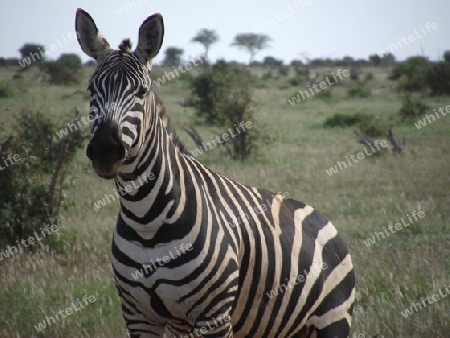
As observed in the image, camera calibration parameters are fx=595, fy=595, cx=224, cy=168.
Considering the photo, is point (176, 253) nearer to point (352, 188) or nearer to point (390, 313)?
point (390, 313)

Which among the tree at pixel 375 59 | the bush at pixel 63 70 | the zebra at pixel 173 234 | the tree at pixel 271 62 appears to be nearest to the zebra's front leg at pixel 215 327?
the zebra at pixel 173 234

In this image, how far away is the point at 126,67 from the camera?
9.46 feet

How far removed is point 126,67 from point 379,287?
11.4 feet

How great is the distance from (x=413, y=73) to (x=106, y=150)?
33021 mm

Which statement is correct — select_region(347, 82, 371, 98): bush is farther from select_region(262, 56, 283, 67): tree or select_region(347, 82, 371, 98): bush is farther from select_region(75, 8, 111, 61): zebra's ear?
select_region(262, 56, 283, 67): tree

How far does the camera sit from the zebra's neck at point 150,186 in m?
2.94

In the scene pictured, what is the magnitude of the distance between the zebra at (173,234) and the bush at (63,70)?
33.4 m

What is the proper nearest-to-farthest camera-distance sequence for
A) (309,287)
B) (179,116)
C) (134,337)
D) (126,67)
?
(126,67), (134,337), (309,287), (179,116)

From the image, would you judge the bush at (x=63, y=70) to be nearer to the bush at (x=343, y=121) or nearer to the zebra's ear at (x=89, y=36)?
the bush at (x=343, y=121)

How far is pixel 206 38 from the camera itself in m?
73.8

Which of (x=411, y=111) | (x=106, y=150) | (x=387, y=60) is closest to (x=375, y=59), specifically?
(x=387, y=60)

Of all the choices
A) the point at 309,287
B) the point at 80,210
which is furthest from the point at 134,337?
the point at 80,210

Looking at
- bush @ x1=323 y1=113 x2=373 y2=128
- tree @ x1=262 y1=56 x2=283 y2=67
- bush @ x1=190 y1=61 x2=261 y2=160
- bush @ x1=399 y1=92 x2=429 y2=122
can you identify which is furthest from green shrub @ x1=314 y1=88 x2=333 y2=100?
tree @ x1=262 y1=56 x2=283 y2=67

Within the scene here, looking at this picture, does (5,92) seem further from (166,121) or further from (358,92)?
(166,121)
